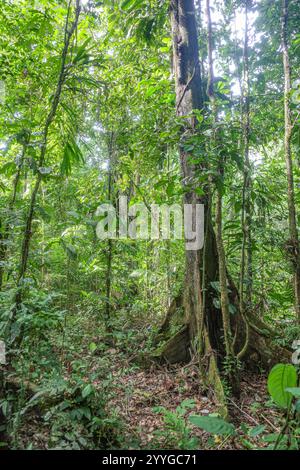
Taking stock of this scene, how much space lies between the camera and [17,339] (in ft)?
6.96

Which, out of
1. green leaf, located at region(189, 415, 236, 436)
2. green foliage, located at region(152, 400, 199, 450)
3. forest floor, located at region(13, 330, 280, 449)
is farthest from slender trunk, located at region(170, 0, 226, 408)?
green leaf, located at region(189, 415, 236, 436)

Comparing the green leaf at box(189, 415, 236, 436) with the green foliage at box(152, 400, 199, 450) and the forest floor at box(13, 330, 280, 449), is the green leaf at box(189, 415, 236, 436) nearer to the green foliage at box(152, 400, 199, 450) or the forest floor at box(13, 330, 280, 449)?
the forest floor at box(13, 330, 280, 449)

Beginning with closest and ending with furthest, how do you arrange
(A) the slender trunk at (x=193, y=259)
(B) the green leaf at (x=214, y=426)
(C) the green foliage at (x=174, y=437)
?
(B) the green leaf at (x=214, y=426), (C) the green foliage at (x=174, y=437), (A) the slender trunk at (x=193, y=259)

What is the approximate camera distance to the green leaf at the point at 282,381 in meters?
1.52

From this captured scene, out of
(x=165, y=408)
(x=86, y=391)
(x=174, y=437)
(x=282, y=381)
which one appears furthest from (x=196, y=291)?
(x=282, y=381)

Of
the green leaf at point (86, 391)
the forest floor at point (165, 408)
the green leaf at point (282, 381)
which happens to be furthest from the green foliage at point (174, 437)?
the green leaf at point (282, 381)

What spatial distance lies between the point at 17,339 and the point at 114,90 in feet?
10.8

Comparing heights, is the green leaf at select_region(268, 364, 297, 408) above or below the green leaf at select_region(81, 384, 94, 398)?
above

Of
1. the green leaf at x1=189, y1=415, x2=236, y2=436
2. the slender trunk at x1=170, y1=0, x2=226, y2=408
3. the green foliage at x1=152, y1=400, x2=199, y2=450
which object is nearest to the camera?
the green leaf at x1=189, y1=415, x2=236, y2=436

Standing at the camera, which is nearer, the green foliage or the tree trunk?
the green foliage

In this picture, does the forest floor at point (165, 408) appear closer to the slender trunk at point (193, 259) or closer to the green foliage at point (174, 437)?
the green foliage at point (174, 437)

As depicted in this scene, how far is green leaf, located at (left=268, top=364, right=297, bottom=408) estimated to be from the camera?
1517 mm

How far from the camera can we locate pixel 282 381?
59.8 inches
